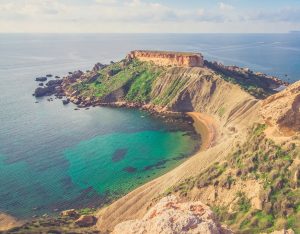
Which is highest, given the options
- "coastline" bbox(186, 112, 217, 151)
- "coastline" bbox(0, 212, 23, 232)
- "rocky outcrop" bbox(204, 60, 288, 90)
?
"rocky outcrop" bbox(204, 60, 288, 90)

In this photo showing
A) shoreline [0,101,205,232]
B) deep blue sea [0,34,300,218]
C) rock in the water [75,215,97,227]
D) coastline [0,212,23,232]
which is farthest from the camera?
shoreline [0,101,205,232]

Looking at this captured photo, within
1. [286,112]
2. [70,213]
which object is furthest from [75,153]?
[286,112]

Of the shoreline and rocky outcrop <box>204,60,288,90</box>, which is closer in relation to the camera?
the shoreline

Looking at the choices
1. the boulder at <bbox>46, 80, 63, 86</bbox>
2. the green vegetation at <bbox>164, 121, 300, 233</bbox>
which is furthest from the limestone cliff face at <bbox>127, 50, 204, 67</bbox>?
the green vegetation at <bbox>164, 121, 300, 233</bbox>

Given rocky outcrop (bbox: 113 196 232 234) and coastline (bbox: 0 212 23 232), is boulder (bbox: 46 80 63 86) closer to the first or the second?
coastline (bbox: 0 212 23 232)

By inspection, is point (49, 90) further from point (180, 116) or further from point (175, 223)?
point (175, 223)

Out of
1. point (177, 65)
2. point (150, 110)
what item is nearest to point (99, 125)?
point (150, 110)

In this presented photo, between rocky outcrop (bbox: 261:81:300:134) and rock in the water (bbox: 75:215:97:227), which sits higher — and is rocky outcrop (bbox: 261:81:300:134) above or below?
above
